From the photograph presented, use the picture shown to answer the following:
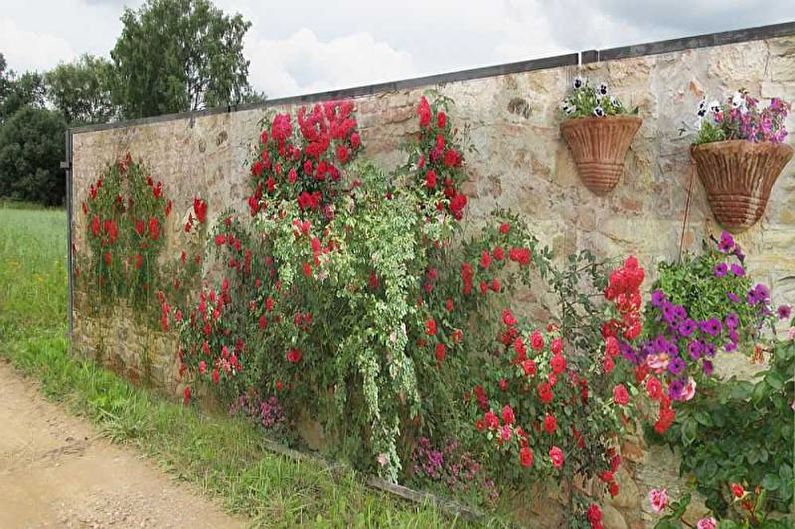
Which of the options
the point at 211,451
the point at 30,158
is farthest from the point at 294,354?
the point at 30,158

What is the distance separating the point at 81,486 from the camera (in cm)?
341

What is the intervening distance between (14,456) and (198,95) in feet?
74.3

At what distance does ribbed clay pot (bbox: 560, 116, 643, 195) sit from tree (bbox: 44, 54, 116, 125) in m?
28.8

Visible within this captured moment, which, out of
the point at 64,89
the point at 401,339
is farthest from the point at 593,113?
the point at 64,89

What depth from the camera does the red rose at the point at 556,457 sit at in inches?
111

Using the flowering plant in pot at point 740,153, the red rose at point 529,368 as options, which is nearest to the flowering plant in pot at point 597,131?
the flowering plant in pot at point 740,153

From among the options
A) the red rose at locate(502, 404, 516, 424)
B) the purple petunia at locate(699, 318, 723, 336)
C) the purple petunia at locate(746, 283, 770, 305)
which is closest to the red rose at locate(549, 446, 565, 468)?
the red rose at locate(502, 404, 516, 424)

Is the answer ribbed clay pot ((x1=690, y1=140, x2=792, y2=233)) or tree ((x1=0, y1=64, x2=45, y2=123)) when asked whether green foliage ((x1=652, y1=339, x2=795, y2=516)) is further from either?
tree ((x1=0, y1=64, x2=45, y2=123))

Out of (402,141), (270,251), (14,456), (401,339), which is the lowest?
(14,456)

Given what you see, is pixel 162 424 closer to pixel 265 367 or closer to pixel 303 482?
pixel 265 367

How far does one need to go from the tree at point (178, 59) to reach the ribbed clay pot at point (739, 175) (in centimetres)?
2218

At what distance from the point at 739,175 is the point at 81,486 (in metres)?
3.47

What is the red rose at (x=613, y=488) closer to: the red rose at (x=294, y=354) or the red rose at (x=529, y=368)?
the red rose at (x=529, y=368)

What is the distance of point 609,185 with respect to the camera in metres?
2.78
